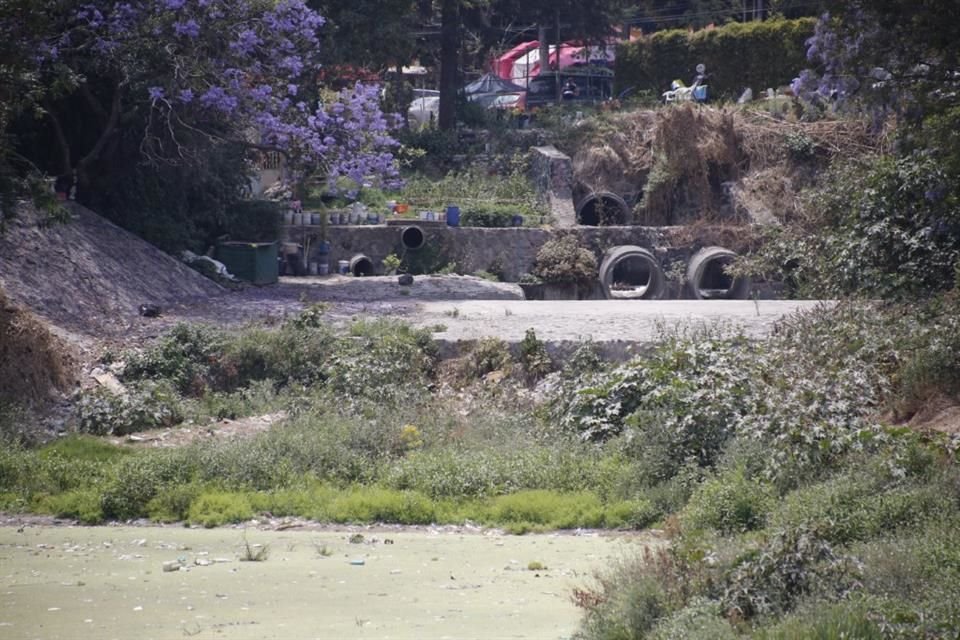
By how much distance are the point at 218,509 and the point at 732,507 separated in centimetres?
461

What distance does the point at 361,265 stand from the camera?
23359mm

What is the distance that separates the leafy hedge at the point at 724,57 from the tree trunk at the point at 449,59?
17.3 ft

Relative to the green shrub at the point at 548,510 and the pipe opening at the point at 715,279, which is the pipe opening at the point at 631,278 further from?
the green shrub at the point at 548,510

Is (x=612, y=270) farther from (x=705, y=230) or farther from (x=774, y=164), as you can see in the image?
(x=774, y=164)

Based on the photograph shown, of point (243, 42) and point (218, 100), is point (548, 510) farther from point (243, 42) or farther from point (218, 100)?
point (243, 42)

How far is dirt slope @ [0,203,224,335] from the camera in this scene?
1595 cm

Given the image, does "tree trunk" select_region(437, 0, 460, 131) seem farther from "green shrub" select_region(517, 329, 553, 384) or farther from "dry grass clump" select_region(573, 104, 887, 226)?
"green shrub" select_region(517, 329, 553, 384)

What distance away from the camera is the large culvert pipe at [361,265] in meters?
23.2

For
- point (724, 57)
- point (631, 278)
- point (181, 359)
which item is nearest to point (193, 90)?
point (181, 359)

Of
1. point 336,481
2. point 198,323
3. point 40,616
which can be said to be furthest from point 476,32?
point 40,616

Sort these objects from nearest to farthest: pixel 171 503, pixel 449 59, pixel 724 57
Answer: pixel 171 503
pixel 449 59
pixel 724 57


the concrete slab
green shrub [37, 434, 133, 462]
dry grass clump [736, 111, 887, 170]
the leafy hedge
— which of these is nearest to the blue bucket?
the concrete slab

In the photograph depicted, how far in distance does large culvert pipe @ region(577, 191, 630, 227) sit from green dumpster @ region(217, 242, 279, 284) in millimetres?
8280

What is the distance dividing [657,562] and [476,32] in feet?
90.0
